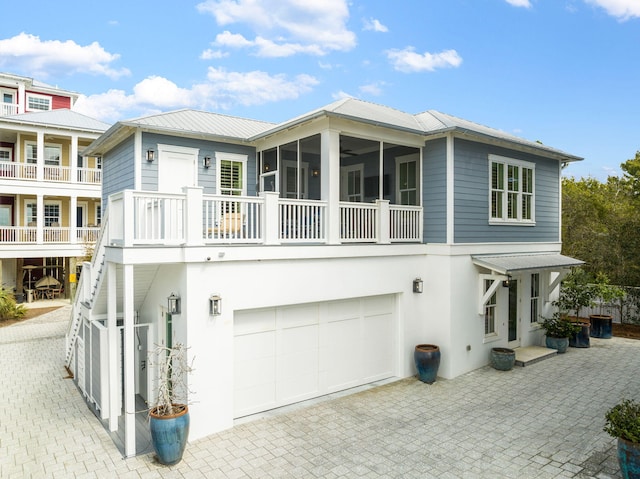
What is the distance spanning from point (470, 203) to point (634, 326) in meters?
10.4

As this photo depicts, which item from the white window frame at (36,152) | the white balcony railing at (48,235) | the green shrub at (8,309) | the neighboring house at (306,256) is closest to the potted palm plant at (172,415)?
the neighboring house at (306,256)

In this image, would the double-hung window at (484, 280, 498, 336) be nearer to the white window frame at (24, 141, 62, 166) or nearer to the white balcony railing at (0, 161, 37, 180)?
the white balcony railing at (0, 161, 37, 180)

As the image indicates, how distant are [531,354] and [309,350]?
22.6 feet

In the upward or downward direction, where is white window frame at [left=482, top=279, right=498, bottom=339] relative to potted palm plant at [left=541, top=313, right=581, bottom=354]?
upward

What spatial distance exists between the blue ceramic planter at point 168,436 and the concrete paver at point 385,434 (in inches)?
6.7

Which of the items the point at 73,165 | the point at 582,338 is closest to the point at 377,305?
the point at 582,338

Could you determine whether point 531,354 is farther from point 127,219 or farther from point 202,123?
point 202,123

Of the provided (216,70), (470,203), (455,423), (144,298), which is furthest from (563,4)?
(216,70)

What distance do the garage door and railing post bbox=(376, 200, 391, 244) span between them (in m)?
1.42

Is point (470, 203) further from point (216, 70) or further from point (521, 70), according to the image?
point (216, 70)

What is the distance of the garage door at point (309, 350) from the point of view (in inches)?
306

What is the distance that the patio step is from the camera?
10925mm

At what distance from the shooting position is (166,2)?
51.0ft

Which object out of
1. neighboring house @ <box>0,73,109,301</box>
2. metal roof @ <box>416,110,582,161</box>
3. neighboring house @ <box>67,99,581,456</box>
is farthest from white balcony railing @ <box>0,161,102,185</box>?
metal roof @ <box>416,110,582,161</box>
